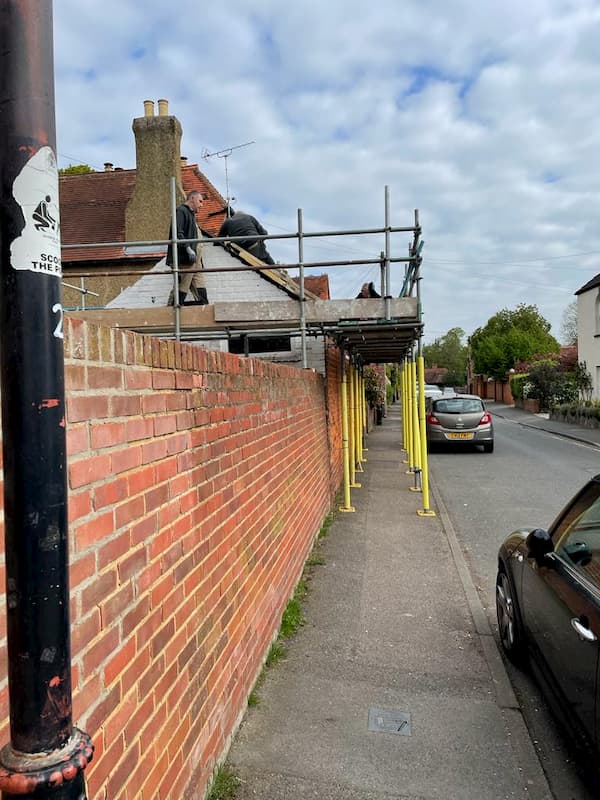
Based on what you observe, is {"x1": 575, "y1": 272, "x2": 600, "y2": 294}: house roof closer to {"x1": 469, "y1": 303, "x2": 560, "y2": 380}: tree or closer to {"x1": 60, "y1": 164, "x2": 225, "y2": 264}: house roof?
{"x1": 60, "y1": 164, "x2": 225, "y2": 264}: house roof

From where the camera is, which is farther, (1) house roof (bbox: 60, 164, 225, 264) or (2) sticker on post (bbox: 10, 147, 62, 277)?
(1) house roof (bbox: 60, 164, 225, 264)

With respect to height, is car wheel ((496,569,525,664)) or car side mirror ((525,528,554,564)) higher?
car side mirror ((525,528,554,564))

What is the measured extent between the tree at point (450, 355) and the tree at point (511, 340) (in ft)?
60.9

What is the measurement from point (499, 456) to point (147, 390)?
14.3 metres

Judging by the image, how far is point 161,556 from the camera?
2.12m

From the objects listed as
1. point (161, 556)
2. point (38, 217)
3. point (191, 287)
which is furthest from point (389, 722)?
point (191, 287)

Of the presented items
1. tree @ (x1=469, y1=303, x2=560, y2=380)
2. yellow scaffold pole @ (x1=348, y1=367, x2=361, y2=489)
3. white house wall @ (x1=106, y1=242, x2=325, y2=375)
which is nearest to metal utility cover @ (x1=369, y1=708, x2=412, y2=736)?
yellow scaffold pole @ (x1=348, y1=367, x2=361, y2=489)

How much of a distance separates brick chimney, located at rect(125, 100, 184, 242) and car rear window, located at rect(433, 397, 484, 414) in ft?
27.0

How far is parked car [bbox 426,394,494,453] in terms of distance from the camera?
51.2 feet

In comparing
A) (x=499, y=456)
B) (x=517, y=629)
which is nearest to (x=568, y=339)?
(x=499, y=456)

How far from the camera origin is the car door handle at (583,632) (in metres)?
2.42

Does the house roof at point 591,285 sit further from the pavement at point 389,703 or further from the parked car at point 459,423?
the pavement at point 389,703

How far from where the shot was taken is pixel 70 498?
5.00ft

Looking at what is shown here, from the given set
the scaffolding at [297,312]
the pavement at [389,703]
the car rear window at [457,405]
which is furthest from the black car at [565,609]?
the car rear window at [457,405]
